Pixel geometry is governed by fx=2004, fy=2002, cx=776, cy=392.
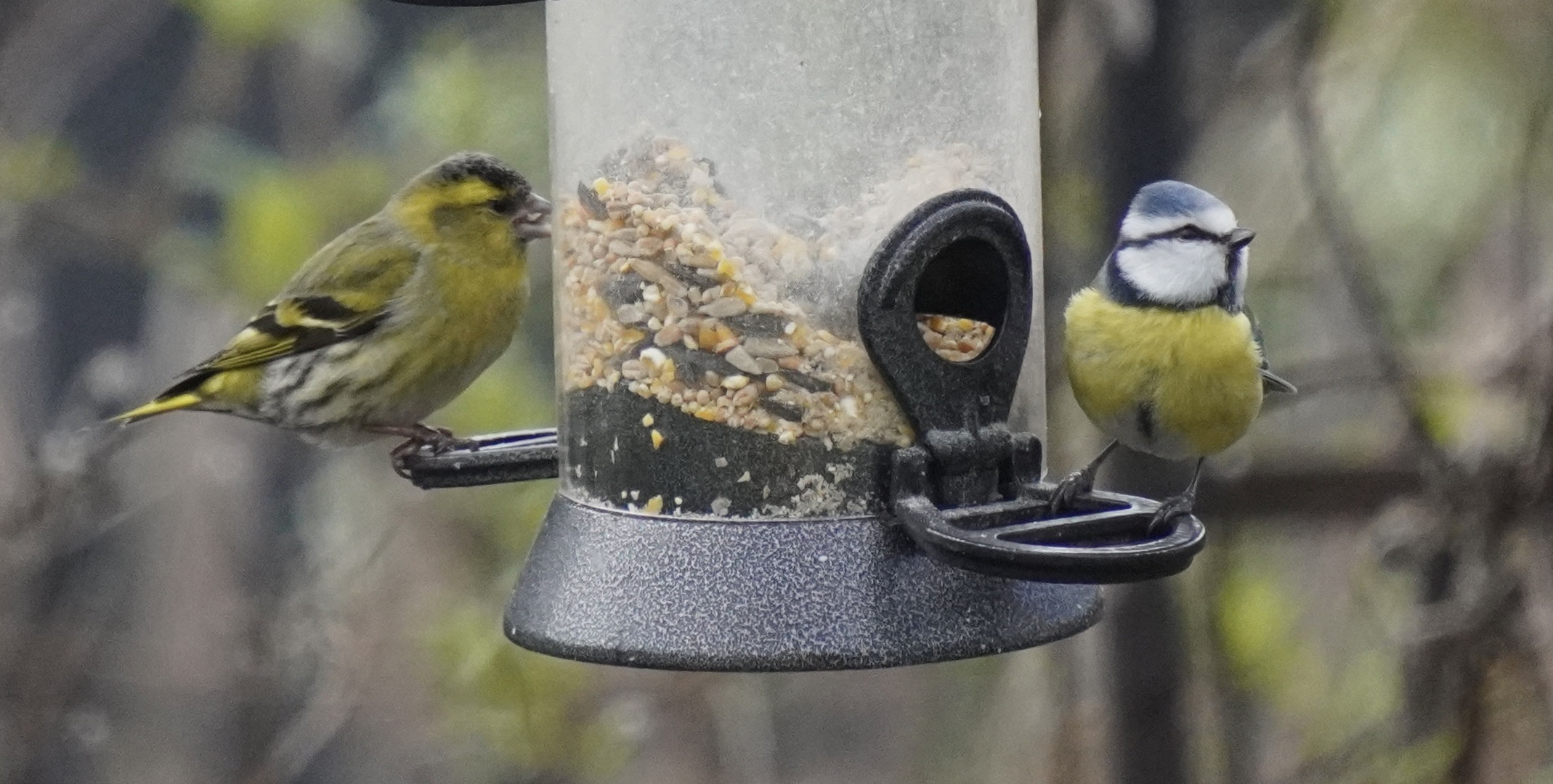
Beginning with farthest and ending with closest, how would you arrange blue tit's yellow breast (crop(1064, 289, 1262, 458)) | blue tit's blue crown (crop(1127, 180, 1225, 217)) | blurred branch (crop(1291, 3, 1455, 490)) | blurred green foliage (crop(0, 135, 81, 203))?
blurred green foliage (crop(0, 135, 81, 203)) < blurred branch (crop(1291, 3, 1455, 490)) < blue tit's yellow breast (crop(1064, 289, 1262, 458)) < blue tit's blue crown (crop(1127, 180, 1225, 217))

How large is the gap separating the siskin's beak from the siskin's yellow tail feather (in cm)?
109

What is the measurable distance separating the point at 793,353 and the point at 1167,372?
1161 millimetres

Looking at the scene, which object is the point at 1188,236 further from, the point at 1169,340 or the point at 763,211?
the point at 763,211

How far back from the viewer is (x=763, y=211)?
3742 millimetres

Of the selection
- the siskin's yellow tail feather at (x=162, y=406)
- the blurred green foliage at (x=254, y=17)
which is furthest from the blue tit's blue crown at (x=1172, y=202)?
the blurred green foliage at (x=254, y=17)

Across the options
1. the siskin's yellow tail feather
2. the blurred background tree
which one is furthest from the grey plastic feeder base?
the blurred background tree

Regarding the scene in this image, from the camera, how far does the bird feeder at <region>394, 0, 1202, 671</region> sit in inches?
143

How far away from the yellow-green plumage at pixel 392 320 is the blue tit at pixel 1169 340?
1553mm

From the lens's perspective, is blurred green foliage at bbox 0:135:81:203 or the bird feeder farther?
blurred green foliage at bbox 0:135:81:203

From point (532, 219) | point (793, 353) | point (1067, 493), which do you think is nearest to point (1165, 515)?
point (1067, 493)

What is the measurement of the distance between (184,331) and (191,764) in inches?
67.0

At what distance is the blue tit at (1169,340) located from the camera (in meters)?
4.54

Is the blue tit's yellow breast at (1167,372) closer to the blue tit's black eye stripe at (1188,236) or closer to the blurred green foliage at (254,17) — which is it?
the blue tit's black eye stripe at (1188,236)

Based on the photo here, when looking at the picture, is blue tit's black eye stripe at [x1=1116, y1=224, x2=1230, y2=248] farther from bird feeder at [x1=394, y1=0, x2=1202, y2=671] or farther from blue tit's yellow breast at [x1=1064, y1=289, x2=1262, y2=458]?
bird feeder at [x1=394, y1=0, x2=1202, y2=671]
